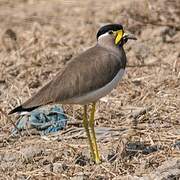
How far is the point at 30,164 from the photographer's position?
5727 mm

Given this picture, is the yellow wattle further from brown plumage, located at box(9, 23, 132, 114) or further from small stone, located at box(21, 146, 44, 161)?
small stone, located at box(21, 146, 44, 161)

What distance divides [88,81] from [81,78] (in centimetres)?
6

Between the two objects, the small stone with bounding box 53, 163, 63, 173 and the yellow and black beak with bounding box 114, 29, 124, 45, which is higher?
the yellow and black beak with bounding box 114, 29, 124, 45

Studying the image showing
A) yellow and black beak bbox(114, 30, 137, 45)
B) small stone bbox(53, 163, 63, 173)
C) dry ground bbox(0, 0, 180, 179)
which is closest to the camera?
small stone bbox(53, 163, 63, 173)

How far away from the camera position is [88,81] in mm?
5668

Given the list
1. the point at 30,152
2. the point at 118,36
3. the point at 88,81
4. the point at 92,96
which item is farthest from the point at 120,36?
the point at 30,152

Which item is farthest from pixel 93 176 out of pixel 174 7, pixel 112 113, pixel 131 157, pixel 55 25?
pixel 55 25

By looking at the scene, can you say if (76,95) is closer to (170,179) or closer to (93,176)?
(93,176)

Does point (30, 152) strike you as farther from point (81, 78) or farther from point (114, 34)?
point (114, 34)

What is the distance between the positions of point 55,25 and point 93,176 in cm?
517

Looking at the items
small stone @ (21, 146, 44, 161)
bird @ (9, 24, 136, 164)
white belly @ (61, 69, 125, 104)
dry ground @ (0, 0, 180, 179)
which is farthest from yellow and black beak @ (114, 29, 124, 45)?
small stone @ (21, 146, 44, 161)

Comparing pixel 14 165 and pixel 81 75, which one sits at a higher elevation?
pixel 81 75

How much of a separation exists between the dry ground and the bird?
289 millimetres

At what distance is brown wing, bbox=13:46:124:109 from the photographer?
18.3ft
